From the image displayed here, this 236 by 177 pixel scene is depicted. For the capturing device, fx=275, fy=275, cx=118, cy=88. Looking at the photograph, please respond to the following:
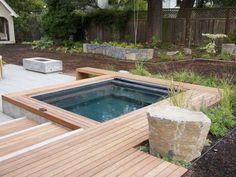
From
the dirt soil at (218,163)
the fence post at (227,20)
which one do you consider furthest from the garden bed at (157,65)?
the dirt soil at (218,163)

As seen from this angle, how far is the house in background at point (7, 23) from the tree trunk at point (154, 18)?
892 centimetres

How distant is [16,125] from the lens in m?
4.07

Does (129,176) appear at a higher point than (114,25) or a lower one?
lower

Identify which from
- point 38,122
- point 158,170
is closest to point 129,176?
point 158,170

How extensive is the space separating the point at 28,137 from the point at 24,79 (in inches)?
155

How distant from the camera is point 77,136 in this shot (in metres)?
3.13

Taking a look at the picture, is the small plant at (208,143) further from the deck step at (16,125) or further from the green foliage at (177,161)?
the deck step at (16,125)

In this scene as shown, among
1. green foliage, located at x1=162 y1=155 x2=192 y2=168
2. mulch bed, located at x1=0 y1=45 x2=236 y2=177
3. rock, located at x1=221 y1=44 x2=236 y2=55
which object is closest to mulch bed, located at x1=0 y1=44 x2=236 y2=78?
mulch bed, located at x1=0 y1=45 x2=236 y2=177

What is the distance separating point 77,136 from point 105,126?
43 cm

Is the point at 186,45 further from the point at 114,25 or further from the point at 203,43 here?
the point at 114,25

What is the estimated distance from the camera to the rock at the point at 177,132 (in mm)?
2582

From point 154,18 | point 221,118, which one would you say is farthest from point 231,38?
point 221,118

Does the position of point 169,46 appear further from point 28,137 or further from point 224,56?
point 28,137

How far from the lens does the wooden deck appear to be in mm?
2445
